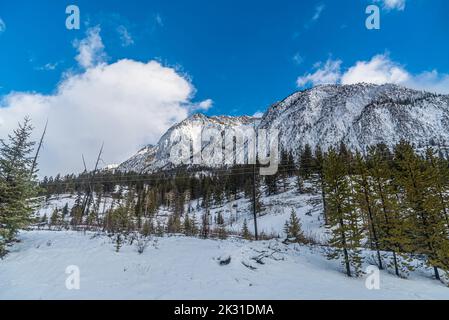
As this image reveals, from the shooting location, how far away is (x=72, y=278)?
11.9 meters

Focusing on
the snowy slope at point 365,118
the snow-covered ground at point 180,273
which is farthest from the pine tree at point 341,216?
the snowy slope at point 365,118

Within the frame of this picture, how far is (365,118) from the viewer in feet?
501

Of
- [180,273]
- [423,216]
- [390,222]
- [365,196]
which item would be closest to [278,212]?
[365,196]

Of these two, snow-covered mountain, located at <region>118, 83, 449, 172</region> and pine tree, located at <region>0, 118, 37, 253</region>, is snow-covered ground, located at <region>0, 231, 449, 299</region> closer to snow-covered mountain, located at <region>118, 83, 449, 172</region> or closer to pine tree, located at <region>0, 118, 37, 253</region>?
pine tree, located at <region>0, 118, 37, 253</region>

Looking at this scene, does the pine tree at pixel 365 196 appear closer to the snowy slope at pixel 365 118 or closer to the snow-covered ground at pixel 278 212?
the snow-covered ground at pixel 278 212

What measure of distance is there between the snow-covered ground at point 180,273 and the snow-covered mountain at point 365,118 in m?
114

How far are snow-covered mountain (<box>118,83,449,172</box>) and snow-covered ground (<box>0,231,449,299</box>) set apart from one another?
114 m

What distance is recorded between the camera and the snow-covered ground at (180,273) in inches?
421

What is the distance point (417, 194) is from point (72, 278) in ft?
78.9

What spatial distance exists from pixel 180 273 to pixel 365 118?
547 ft

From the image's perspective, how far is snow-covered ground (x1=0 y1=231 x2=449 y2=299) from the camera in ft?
35.1

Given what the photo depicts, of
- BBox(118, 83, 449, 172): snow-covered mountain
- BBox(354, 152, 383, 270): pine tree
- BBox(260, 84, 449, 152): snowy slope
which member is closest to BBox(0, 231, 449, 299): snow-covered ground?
BBox(354, 152, 383, 270): pine tree

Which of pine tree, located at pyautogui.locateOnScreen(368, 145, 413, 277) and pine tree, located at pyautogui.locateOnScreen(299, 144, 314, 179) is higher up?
pine tree, located at pyautogui.locateOnScreen(299, 144, 314, 179)

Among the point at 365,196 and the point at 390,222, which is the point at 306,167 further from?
the point at 390,222
